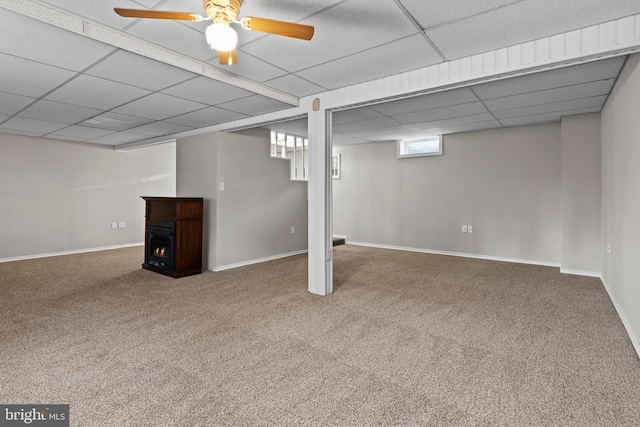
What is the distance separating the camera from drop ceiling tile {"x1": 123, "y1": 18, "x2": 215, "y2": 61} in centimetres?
233

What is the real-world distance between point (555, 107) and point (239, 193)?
15.4 feet

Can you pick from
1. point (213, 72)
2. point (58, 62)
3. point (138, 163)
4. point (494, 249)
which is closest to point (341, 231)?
point (494, 249)

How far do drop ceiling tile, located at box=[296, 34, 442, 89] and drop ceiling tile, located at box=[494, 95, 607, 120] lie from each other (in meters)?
2.35

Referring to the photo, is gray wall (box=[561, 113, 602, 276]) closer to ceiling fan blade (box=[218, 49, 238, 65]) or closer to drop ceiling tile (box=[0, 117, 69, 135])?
ceiling fan blade (box=[218, 49, 238, 65])

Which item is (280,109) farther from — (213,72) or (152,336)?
(152,336)

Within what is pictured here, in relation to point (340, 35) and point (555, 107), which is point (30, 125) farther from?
point (555, 107)

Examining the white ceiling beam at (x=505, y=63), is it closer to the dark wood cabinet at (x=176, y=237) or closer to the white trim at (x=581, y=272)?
the dark wood cabinet at (x=176, y=237)

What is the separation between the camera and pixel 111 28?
94.1 inches

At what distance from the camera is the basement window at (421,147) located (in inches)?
260

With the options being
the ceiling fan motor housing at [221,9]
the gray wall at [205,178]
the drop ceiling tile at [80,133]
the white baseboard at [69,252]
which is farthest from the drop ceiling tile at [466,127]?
the white baseboard at [69,252]

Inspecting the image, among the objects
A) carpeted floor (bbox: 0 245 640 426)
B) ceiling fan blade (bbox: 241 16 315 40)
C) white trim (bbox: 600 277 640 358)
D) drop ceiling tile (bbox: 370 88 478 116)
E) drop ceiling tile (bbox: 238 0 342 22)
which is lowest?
carpeted floor (bbox: 0 245 640 426)

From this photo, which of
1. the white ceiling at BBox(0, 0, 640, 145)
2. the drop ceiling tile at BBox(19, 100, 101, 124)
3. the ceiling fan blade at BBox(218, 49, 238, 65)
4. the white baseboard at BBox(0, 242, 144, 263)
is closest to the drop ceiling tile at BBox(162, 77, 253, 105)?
the white ceiling at BBox(0, 0, 640, 145)

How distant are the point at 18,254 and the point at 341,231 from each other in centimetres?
628

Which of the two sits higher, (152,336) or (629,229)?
(629,229)
